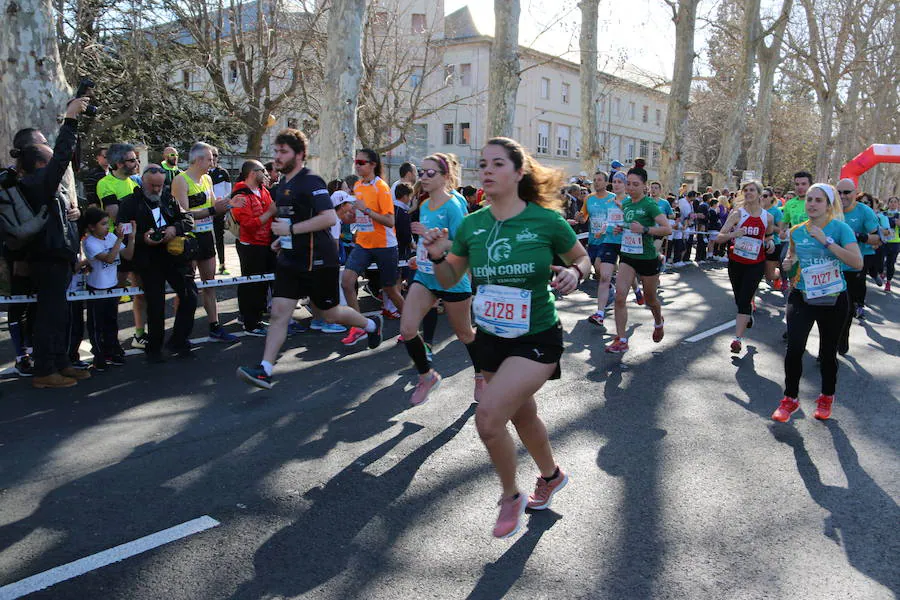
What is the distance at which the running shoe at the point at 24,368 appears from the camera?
6449 mm

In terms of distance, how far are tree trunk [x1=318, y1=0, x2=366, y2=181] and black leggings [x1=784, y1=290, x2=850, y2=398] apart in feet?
26.3

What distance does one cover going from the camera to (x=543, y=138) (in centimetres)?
5644

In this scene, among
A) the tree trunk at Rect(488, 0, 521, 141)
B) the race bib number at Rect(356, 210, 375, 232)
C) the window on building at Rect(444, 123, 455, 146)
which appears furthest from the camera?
the window on building at Rect(444, 123, 455, 146)

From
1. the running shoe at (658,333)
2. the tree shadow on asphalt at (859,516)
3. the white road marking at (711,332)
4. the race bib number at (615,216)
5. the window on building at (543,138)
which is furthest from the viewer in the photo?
the window on building at (543,138)

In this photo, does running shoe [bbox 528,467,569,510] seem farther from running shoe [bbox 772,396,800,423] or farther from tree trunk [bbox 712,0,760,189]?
tree trunk [bbox 712,0,760,189]

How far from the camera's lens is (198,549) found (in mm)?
3488

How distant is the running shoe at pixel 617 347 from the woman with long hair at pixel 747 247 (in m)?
1.32

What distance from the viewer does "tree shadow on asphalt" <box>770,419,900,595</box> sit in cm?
357

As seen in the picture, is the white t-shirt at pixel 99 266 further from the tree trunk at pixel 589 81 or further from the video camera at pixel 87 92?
the tree trunk at pixel 589 81

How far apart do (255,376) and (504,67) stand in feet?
39.9

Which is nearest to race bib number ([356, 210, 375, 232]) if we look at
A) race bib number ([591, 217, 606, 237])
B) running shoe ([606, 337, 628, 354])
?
running shoe ([606, 337, 628, 354])

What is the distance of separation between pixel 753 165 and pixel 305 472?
29.0 metres

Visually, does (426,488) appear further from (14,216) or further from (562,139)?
(562,139)

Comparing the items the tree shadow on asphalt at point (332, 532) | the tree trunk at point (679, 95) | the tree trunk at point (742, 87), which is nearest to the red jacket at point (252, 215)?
the tree shadow on asphalt at point (332, 532)
